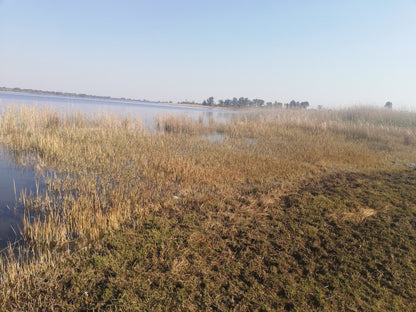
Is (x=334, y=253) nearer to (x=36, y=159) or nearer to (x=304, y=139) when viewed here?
(x=36, y=159)

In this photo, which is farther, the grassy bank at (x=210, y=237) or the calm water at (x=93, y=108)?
the calm water at (x=93, y=108)

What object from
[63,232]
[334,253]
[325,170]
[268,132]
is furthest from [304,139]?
[63,232]

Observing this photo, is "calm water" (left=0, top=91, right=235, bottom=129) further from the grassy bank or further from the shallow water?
the grassy bank

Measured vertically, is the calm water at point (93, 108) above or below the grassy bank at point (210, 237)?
above

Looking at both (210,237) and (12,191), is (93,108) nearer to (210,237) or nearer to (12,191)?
(12,191)

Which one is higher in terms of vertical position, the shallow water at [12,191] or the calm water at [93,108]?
the calm water at [93,108]

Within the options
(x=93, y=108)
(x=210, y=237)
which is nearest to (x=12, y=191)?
(x=210, y=237)

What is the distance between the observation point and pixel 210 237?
11.6ft

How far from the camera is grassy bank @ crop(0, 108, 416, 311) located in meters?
2.42

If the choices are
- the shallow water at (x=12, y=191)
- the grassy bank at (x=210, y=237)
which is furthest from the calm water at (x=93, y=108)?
the grassy bank at (x=210, y=237)

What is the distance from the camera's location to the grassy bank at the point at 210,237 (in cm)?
242

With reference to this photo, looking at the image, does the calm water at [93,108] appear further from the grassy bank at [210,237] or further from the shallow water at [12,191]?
the grassy bank at [210,237]

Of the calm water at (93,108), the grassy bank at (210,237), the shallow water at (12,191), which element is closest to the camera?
the grassy bank at (210,237)

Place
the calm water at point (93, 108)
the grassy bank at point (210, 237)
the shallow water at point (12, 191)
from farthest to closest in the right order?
the calm water at point (93, 108), the shallow water at point (12, 191), the grassy bank at point (210, 237)
